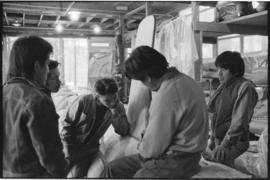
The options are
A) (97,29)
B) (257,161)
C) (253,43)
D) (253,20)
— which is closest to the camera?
(257,161)

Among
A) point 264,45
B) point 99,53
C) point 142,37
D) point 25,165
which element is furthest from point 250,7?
point 99,53

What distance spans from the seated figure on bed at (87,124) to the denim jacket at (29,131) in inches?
25.8

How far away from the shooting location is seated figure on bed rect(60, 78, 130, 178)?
1.85 meters

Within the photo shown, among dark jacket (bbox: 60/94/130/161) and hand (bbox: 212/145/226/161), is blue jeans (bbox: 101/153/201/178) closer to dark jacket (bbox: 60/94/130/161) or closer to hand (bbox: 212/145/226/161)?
hand (bbox: 212/145/226/161)

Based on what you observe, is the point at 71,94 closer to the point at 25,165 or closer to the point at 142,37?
the point at 142,37

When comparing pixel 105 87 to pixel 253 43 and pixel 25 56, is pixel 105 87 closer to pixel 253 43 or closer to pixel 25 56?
pixel 25 56

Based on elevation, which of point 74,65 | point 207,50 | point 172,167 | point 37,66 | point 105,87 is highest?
point 207,50

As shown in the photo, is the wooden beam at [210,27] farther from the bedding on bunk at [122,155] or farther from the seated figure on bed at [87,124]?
the bedding on bunk at [122,155]

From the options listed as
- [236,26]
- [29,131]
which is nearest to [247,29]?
[236,26]

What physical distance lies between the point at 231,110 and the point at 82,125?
1.02 metres

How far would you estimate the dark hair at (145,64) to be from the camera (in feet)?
4.53

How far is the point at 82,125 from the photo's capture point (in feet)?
6.23

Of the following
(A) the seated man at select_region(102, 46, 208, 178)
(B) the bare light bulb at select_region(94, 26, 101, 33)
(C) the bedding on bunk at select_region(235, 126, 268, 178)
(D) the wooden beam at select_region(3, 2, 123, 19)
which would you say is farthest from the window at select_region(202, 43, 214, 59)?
(B) the bare light bulb at select_region(94, 26, 101, 33)

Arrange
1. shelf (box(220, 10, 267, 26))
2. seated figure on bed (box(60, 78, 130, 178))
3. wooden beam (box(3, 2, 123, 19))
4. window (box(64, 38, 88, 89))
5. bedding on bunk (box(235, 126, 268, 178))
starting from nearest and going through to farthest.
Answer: bedding on bunk (box(235, 126, 268, 178)) < seated figure on bed (box(60, 78, 130, 178)) < shelf (box(220, 10, 267, 26)) < wooden beam (box(3, 2, 123, 19)) < window (box(64, 38, 88, 89))
